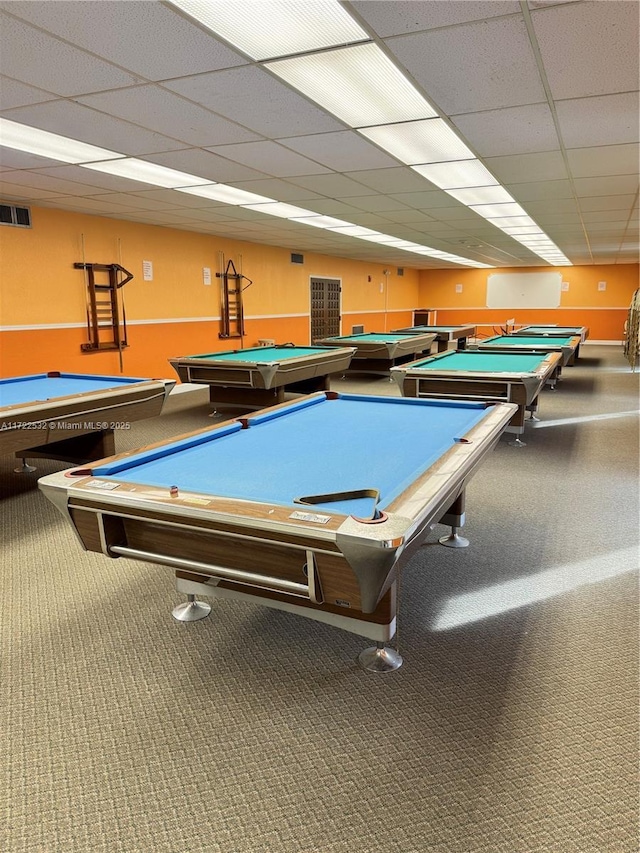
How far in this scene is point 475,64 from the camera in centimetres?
247

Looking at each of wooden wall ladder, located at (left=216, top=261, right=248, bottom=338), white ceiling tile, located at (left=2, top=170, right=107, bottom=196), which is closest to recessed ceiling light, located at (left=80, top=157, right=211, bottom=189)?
white ceiling tile, located at (left=2, top=170, right=107, bottom=196)

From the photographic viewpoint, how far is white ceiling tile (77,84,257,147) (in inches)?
111

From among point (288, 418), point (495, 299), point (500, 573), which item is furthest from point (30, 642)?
point (495, 299)

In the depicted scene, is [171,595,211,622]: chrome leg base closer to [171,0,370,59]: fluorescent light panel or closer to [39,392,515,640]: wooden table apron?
[39,392,515,640]: wooden table apron

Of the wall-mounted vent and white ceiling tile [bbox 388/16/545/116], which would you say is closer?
white ceiling tile [bbox 388/16/545/116]

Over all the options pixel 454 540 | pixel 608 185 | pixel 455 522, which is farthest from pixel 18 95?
pixel 608 185

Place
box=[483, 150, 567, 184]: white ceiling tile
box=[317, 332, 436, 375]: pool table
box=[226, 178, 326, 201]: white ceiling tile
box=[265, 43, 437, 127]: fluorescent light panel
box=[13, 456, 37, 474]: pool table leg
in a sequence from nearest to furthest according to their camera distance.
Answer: box=[265, 43, 437, 127]: fluorescent light panel, box=[483, 150, 567, 184]: white ceiling tile, box=[13, 456, 37, 474]: pool table leg, box=[226, 178, 326, 201]: white ceiling tile, box=[317, 332, 436, 375]: pool table

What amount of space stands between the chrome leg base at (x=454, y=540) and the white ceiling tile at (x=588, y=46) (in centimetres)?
221

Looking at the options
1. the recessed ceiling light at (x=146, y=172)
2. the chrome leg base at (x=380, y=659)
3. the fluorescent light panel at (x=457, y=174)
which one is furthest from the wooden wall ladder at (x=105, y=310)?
the chrome leg base at (x=380, y=659)

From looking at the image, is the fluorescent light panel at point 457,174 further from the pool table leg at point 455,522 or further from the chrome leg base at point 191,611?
the chrome leg base at point 191,611

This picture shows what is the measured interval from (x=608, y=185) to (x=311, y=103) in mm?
3301

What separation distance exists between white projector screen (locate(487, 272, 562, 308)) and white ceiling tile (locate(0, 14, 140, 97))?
48.2 ft

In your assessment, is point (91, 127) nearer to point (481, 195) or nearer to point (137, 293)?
point (481, 195)

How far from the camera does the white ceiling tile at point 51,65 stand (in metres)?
2.19
